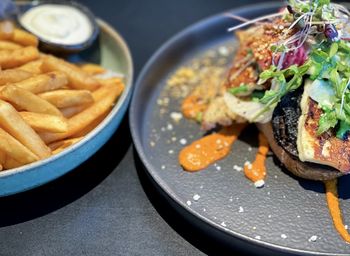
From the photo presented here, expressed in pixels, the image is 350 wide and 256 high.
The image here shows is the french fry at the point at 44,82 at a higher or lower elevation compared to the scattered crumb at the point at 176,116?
higher

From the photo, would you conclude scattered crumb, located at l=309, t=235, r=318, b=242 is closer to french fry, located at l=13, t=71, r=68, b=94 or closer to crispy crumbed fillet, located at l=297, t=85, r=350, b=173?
crispy crumbed fillet, located at l=297, t=85, r=350, b=173

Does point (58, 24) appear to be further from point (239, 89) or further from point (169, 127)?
point (239, 89)

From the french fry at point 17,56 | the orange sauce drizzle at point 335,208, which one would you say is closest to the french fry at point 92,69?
the french fry at point 17,56

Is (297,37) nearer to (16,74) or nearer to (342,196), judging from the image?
(342,196)

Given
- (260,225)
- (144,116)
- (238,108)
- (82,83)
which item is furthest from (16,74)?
(260,225)

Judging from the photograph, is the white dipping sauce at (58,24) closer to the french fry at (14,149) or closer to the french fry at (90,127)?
the french fry at (90,127)

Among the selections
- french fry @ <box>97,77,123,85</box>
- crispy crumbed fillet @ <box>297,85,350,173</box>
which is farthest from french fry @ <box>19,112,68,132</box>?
crispy crumbed fillet @ <box>297,85,350,173</box>
